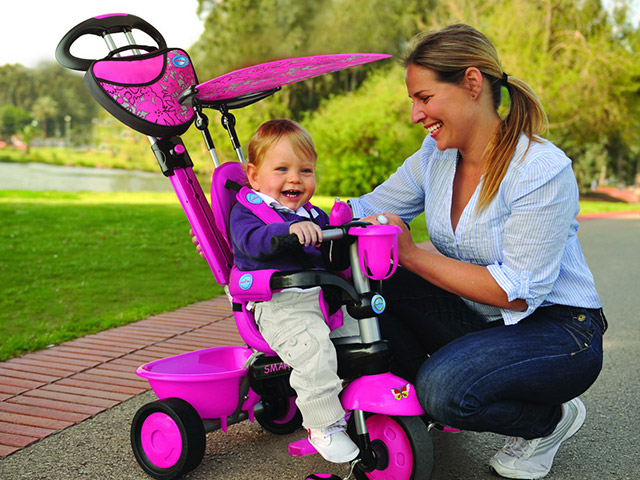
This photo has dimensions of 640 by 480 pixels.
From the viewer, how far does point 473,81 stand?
2525 millimetres

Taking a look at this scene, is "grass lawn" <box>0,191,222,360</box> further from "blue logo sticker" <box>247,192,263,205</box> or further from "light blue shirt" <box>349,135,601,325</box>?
"light blue shirt" <box>349,135,601,325</box>

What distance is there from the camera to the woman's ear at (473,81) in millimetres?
2506

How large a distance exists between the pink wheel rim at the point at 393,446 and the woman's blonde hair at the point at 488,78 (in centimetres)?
88

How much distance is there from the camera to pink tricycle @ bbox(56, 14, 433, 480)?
2307mm

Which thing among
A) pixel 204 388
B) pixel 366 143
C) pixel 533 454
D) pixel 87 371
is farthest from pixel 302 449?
pixel 366 143

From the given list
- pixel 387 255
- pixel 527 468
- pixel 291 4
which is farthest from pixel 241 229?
pixel 291 4

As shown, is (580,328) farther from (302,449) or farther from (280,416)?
(280,416)

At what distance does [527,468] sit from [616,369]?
1.81 m

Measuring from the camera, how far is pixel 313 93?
3266cm

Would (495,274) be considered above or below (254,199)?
below

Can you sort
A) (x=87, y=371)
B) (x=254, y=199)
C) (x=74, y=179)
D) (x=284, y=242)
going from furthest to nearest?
(x=74, y=179) < (x=87, y=371) < (x=254, y=199) < (x=284, y=242)

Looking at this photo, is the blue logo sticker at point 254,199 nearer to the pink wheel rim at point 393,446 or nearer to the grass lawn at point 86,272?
the pink wheel rim at point 393,446

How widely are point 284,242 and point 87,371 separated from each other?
7.09 ft

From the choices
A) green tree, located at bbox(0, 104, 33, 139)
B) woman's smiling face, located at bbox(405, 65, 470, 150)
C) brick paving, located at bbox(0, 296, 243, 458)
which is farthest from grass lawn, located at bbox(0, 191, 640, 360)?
green tree, located at bbox(0, 104, 33, 139)
